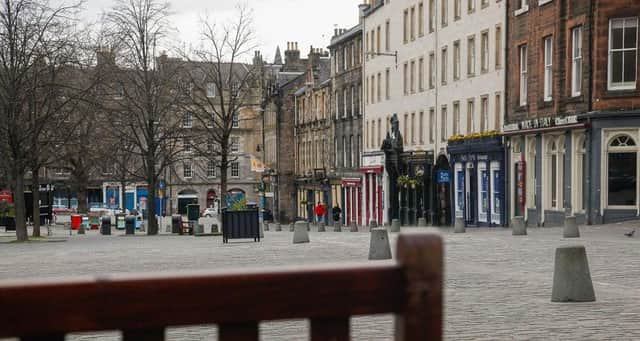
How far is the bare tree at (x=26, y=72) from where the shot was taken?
126 ft

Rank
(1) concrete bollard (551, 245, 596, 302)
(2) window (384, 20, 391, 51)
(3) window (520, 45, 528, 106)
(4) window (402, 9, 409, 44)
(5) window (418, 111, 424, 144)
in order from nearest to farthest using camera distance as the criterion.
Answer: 1. (1) concrete bollard (551, 245, 596, 302)
2. (3) window (520, 45, 528, 106)
3. (5) window (418, 111, 424, 144)
4. (4) window (402, 9, 409, 44)
5. (2) window (384, 20, 391, 51)

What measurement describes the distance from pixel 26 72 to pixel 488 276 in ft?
84.1

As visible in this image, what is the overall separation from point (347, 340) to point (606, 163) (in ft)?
109

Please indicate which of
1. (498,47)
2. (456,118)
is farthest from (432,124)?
(498,47)

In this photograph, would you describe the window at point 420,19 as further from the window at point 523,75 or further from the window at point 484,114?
the window at point 523,75

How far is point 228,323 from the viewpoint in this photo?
288 cm

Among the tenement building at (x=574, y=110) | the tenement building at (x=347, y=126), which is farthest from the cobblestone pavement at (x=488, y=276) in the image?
the tenement building at (x=347, y=126)

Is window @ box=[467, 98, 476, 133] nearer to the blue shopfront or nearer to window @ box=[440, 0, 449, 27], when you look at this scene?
the blue shopfront

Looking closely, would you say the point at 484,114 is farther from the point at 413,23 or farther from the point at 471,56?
the point at 413,23

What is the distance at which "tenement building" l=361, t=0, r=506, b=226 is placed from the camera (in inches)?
1838

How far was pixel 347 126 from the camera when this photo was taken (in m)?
73.9

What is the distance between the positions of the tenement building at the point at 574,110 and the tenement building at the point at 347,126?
25.6 metres

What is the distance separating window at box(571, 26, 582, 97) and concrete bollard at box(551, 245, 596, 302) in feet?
79.7

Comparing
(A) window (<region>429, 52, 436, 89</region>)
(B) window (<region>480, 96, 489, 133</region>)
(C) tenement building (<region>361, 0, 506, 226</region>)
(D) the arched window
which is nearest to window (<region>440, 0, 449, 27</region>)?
(C) tenement building (<region>361, 0, 506, 226</region>)
